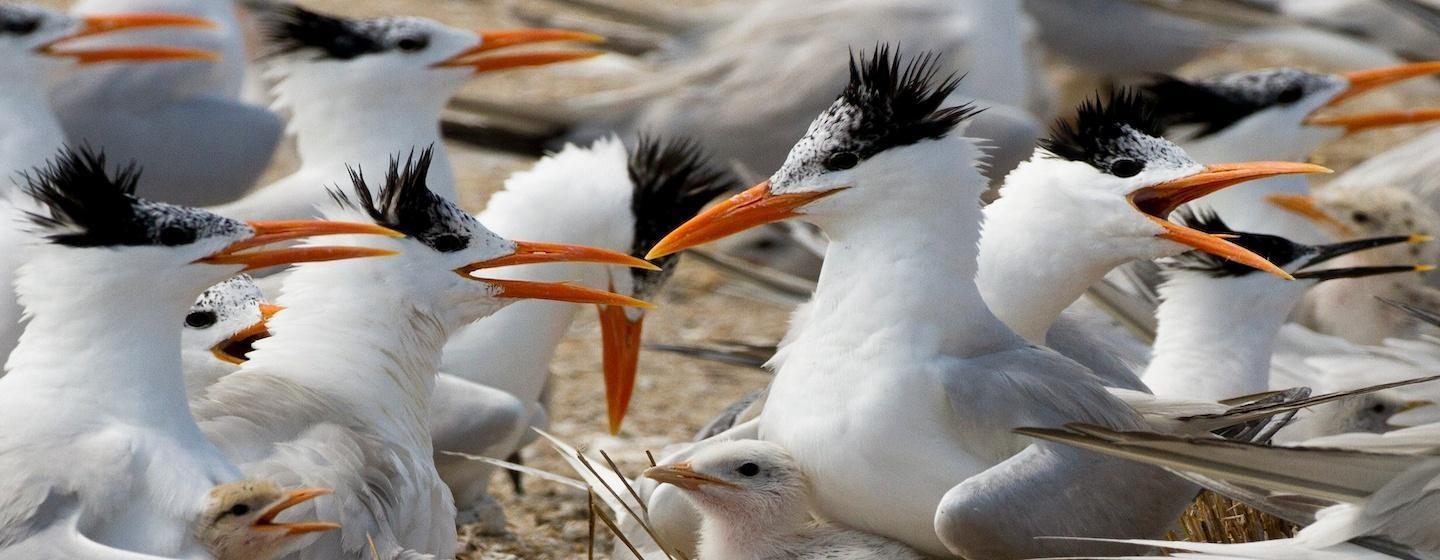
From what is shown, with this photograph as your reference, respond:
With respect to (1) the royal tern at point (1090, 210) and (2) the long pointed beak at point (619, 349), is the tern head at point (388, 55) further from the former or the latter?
(1) the royal tern at point (1090, 210)

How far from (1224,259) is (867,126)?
44.7 inches

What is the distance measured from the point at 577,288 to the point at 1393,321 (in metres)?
2.37

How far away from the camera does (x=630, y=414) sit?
16.6ft

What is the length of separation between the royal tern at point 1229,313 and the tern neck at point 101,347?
1.93 m

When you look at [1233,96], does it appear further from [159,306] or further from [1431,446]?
[159,306]

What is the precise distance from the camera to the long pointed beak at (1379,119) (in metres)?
4.83

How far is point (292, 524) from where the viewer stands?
100 inches

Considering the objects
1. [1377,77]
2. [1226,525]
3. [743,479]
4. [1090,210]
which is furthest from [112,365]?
[1377,77]

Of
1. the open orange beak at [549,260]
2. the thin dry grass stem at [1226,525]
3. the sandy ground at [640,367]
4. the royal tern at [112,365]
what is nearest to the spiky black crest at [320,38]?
the sandy ground at [640,367]

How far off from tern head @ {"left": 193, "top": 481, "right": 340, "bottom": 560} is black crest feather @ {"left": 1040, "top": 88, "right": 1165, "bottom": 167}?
56.3 inches

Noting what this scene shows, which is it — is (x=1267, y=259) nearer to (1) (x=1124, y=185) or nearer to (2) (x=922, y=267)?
(1) (x=1124, y=185)

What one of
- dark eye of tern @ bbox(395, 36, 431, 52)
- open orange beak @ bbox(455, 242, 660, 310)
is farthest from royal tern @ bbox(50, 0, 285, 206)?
open orange beak @ bbox(455, 242, 660, 310)

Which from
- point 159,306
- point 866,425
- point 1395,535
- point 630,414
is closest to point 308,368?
point 159,306

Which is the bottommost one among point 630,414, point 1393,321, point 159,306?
point 630,414
